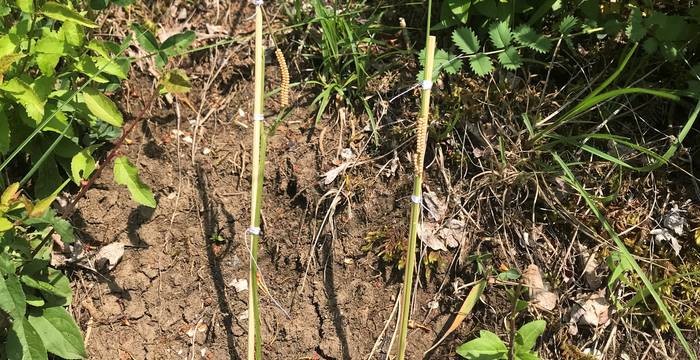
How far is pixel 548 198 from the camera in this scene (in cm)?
231

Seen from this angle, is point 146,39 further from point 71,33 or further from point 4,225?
point 4,225

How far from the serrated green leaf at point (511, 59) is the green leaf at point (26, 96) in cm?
148

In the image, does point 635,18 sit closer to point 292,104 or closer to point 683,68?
point 683,68

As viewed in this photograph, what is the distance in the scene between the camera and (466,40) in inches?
91.0

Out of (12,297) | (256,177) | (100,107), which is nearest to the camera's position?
(12,297)

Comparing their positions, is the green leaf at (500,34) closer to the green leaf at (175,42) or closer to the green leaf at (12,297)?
the green leaf at (175,42)

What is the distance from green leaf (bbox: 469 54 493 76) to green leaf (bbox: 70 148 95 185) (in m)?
1.33

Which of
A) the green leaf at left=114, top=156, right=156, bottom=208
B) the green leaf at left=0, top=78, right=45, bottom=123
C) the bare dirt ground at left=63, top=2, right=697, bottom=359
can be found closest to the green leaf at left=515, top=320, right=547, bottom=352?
the bare dirt ground at left=63, top=2, right=697, bottom=359

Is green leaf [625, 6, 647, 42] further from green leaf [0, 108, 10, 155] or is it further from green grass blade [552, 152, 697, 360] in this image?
green leaf [0, 108, 10, 155]

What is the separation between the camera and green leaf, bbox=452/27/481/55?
2309 mm

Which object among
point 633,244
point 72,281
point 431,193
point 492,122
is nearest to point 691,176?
point 633,244

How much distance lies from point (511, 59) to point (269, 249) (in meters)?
1.07

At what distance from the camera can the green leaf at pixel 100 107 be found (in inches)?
85.2

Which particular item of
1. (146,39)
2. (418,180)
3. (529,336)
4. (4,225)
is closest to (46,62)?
(146,39)
